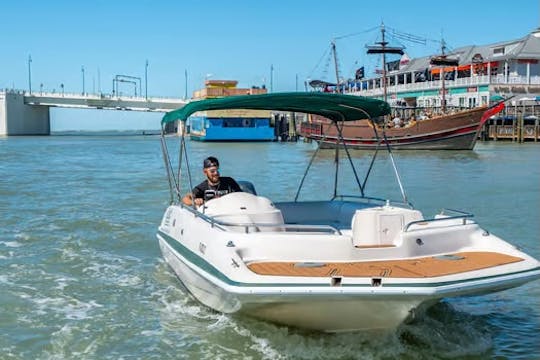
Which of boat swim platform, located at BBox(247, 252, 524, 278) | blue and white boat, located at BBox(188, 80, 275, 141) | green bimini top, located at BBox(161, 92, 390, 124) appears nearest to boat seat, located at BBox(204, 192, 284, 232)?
boat swim platform, located at BBox(247, 252, 524, 278)

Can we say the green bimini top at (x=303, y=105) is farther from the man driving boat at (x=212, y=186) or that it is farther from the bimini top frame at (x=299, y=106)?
the man driving boat at (x=212, y=186)

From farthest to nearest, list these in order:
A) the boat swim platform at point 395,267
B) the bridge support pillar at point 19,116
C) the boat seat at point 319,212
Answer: the bridge support pillar at point 19,116
the boat seat at point 319,212
the boat swim platform at point 395,267

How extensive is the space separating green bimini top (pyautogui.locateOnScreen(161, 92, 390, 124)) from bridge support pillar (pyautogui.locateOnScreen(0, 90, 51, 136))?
94834 millimetres

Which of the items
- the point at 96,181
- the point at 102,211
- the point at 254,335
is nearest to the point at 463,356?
the point at 254,335

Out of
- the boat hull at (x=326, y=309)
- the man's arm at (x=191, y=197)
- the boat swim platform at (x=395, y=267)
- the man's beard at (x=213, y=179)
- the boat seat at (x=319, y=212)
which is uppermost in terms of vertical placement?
the man's beard at (x=213, y=179)

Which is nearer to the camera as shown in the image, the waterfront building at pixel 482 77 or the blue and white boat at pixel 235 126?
the waterfront building at pixel 482 77

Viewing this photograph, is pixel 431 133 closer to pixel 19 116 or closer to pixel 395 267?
pixel 395 267

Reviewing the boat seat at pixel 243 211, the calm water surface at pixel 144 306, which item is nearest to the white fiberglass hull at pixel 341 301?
the calm water surface at pixel 144 306

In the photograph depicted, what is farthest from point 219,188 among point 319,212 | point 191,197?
point 319,212

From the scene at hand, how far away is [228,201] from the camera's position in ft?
24.8

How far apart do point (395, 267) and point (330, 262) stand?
2.02 feet

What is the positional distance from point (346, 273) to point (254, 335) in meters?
1.29

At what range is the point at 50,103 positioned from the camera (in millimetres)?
98312

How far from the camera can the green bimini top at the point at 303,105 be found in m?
7.97
